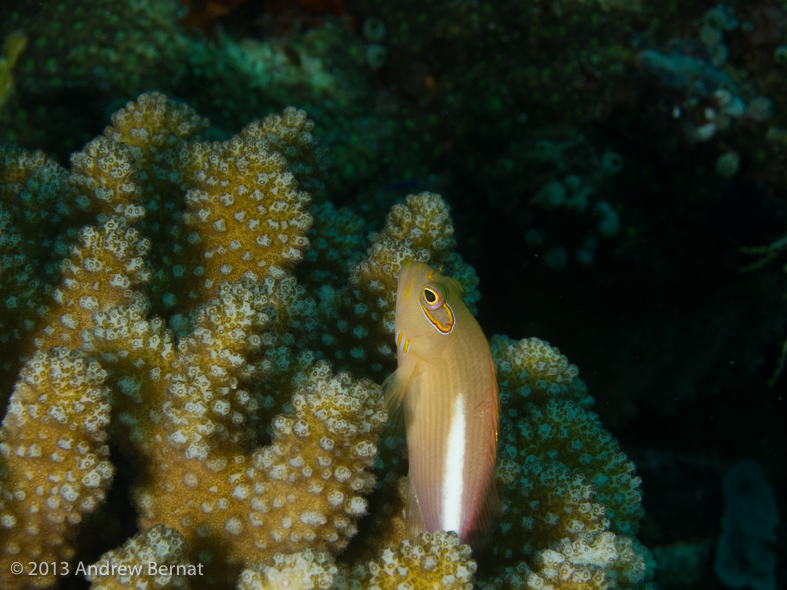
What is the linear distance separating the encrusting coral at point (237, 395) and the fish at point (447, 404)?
0.75ft

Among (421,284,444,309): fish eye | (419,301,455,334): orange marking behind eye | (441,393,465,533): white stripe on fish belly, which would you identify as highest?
(421,284,444,309): fish eye

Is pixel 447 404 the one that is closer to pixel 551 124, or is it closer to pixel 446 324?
pixel 446 324

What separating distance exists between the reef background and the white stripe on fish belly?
3.06m

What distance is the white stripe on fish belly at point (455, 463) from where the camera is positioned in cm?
197

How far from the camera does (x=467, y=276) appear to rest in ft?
9.43

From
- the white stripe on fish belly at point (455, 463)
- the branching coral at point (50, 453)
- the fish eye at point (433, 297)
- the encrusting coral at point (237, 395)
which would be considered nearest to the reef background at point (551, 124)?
the encrusting coral at point (237, 395)

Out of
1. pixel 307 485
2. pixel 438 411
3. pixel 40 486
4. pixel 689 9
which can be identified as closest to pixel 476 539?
pixel 438 411

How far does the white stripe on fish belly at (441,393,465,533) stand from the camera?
1.97 meters

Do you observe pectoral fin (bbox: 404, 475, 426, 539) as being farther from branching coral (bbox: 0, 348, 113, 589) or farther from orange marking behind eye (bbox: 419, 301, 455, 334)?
branching coral (bbox: 0, 348, 113, 589)

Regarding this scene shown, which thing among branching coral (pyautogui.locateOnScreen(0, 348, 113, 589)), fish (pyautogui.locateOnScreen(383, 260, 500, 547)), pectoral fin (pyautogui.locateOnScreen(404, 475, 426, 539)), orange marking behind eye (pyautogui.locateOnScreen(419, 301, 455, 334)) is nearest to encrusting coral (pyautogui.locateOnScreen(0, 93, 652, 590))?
branching coral (pyautogui.locateOnScreen(0, 348, 113, 589))

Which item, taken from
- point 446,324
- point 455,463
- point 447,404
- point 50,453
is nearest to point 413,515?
point 455,463

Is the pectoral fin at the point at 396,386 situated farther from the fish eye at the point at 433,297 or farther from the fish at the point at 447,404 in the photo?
the fish eye at the point at 433,297

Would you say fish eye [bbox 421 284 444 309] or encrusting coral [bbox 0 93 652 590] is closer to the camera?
encrusting coral [bbox 0 93 652 590]

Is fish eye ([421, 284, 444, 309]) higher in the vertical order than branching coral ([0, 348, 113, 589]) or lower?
higher
